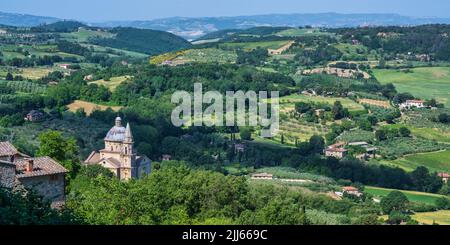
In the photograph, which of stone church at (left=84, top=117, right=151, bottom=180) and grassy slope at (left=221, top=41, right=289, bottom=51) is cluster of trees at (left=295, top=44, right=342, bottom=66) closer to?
grassy slope at (left=221, top=41, right=289, bottom=51)

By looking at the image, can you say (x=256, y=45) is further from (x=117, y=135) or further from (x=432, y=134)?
(x=117, y=135)

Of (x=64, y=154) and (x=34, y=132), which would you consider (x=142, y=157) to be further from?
(x=34, y=132)

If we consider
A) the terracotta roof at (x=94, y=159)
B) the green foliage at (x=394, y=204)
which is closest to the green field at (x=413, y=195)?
the green foliage at (x=394, y=204)

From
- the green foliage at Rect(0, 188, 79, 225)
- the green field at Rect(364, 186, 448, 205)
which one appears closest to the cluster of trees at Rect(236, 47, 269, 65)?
the green field at Rect(364, 186, 448, 205)

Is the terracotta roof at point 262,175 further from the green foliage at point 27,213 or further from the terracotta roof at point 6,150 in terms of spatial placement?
the green foliage at point 27,213

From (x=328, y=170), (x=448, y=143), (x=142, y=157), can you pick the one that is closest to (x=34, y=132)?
(x=142, y=157)

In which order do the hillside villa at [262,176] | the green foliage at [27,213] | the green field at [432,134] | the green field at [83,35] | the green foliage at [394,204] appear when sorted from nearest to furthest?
1. the green foliage at [27,213]
2. the green foliage at [394,204]
3. the hillside villa at [262,176]
4. the green field at [432,134]
5. the green field at [83,35]
